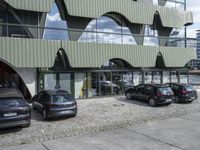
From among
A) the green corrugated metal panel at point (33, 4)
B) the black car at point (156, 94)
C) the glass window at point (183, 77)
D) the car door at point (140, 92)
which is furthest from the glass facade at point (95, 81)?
the green corrugated metal panel at point (33, 4)

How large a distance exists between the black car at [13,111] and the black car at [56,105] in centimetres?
184

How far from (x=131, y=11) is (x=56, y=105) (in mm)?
13608

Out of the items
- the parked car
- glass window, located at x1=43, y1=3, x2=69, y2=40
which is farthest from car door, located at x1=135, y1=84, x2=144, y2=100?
glass window, located at x1=43, y1=3, x2=69, y2=40

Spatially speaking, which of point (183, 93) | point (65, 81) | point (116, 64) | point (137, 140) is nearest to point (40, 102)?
point (65, 81)

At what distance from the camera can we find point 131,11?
76.4ft

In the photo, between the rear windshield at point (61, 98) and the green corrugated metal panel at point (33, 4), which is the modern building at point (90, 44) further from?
the rear windshield at point (61, 98)

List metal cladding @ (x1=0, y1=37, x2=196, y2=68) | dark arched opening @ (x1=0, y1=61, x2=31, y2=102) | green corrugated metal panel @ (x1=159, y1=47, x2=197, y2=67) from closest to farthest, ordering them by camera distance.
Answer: metal cladding @ (x1=0, y1=37, x2=196, y2=68), dark arched opening @ (x1=0, y1=61, x2=31, y2=102), green corrugated metal panel @ (x1=159, y1=47, x2=197, y2=67)

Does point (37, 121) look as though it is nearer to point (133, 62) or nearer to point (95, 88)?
point (95, 88)

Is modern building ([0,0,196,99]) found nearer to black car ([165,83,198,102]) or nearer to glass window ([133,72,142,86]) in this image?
glass window ([133,72,142,86])

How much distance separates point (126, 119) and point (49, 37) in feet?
29.8

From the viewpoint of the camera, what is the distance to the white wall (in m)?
18.2

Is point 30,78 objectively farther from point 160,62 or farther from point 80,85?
point 160,62

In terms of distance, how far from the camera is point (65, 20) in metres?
20.5

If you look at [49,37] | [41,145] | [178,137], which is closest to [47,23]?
[49,37]
